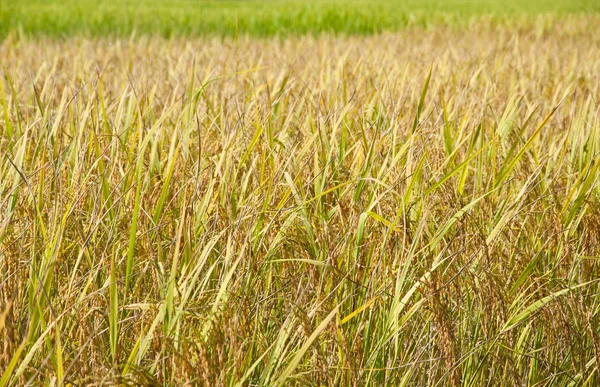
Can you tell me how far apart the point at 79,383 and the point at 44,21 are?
6172mm

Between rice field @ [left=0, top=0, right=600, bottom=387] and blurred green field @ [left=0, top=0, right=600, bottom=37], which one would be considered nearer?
rice field @ [left=0, top=0, right=600, bottom=387]

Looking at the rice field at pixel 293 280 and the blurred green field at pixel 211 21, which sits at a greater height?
the rice field at pixel 293 280

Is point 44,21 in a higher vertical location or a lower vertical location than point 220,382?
lower

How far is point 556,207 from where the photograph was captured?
124cm

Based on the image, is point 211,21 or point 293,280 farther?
point 211,21

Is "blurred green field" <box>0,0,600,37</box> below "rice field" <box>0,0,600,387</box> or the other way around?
below

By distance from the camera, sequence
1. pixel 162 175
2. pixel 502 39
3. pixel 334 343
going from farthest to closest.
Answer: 1. pixel 502 39
2. pixel 162 175
3. pixel 334 343

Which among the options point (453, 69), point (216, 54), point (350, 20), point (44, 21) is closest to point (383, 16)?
point (350, 20)

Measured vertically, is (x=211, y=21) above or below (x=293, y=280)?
below

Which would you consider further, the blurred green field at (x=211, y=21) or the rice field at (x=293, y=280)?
the blurred green field at (x=211, y=21)

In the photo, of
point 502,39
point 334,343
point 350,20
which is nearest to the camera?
point 334,343

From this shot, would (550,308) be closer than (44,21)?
Yes

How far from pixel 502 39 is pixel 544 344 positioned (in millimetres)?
3929

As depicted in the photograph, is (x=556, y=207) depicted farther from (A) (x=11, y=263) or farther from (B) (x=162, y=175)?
(A) (x=11, y=263)
